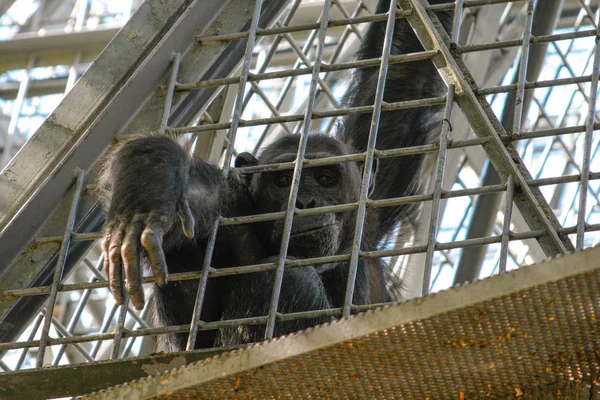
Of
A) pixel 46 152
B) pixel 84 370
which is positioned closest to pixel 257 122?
pixel 46 152

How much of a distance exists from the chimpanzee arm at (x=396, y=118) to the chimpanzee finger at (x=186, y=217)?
150 cm

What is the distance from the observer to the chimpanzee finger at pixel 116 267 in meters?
2.69

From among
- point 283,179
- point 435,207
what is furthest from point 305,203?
point 435,207

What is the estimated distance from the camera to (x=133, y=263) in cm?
270

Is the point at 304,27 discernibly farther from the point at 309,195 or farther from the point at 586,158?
the point at 586,158

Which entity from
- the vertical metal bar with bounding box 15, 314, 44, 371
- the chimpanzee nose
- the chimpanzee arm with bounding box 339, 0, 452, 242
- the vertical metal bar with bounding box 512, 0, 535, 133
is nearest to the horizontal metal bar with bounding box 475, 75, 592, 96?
the vertical metal bar with bounding box 512, 0, 535, 133

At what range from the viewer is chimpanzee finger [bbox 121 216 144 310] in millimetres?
2637

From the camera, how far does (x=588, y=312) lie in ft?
6.61

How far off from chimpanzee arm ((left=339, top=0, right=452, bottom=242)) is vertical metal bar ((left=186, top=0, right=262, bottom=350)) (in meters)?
1.13

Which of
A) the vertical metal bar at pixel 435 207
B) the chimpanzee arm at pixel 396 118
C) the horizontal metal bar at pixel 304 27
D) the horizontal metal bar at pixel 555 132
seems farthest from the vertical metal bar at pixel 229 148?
the chimpanzee arm at pixel 396 118

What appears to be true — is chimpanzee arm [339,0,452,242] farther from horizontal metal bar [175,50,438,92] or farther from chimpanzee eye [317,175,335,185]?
horizontal metal bar [175,50,438,92]

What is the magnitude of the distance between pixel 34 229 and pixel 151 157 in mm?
399

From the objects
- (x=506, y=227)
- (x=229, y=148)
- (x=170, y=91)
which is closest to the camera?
(x=506, y=227)

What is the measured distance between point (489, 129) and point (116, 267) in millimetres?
1093
